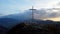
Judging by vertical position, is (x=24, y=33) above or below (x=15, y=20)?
below

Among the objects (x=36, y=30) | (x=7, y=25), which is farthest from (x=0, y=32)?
(x=36, y=30)

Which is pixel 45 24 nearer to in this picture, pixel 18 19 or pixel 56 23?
pixel 56 23

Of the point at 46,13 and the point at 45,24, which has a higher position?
the point at 46,13

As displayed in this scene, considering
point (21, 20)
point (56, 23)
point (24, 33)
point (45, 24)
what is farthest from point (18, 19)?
point (56, 23)

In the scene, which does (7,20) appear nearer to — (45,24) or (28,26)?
(28,26)

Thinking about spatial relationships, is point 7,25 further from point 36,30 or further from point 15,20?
point 36,30

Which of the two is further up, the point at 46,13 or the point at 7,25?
the point at 46,13

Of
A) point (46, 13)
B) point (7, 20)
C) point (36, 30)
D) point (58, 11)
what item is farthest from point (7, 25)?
point (58, 11)
